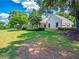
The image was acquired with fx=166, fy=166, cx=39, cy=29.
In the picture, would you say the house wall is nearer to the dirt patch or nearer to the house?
the house

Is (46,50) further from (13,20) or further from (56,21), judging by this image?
(56,21)

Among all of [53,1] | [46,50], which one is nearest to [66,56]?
[46,50]

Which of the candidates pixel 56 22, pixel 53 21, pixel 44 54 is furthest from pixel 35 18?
pixel 44 54

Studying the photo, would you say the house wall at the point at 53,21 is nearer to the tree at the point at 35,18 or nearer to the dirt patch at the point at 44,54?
the tree at the point at 35,18

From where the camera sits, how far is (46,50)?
11.4 meters

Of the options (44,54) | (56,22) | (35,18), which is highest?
(35,18)

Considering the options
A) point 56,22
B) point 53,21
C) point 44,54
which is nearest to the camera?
point 44,54

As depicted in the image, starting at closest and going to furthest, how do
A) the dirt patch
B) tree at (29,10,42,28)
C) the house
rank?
the dirt patch < the house < tree at (29,10,42,28)

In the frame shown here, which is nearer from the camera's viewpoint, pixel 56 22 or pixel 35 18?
pixel 56 22

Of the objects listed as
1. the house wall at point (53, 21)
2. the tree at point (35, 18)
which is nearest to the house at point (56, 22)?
the house wall at point (53, 21)

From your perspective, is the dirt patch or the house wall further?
the house wall

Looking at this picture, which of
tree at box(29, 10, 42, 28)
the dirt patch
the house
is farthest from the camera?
tree at box(29, 10, 42, 28)

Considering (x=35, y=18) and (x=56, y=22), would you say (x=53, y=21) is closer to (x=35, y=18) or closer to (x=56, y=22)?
(x=56, y=22)

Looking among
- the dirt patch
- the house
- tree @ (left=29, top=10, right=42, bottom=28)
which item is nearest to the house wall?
the house
